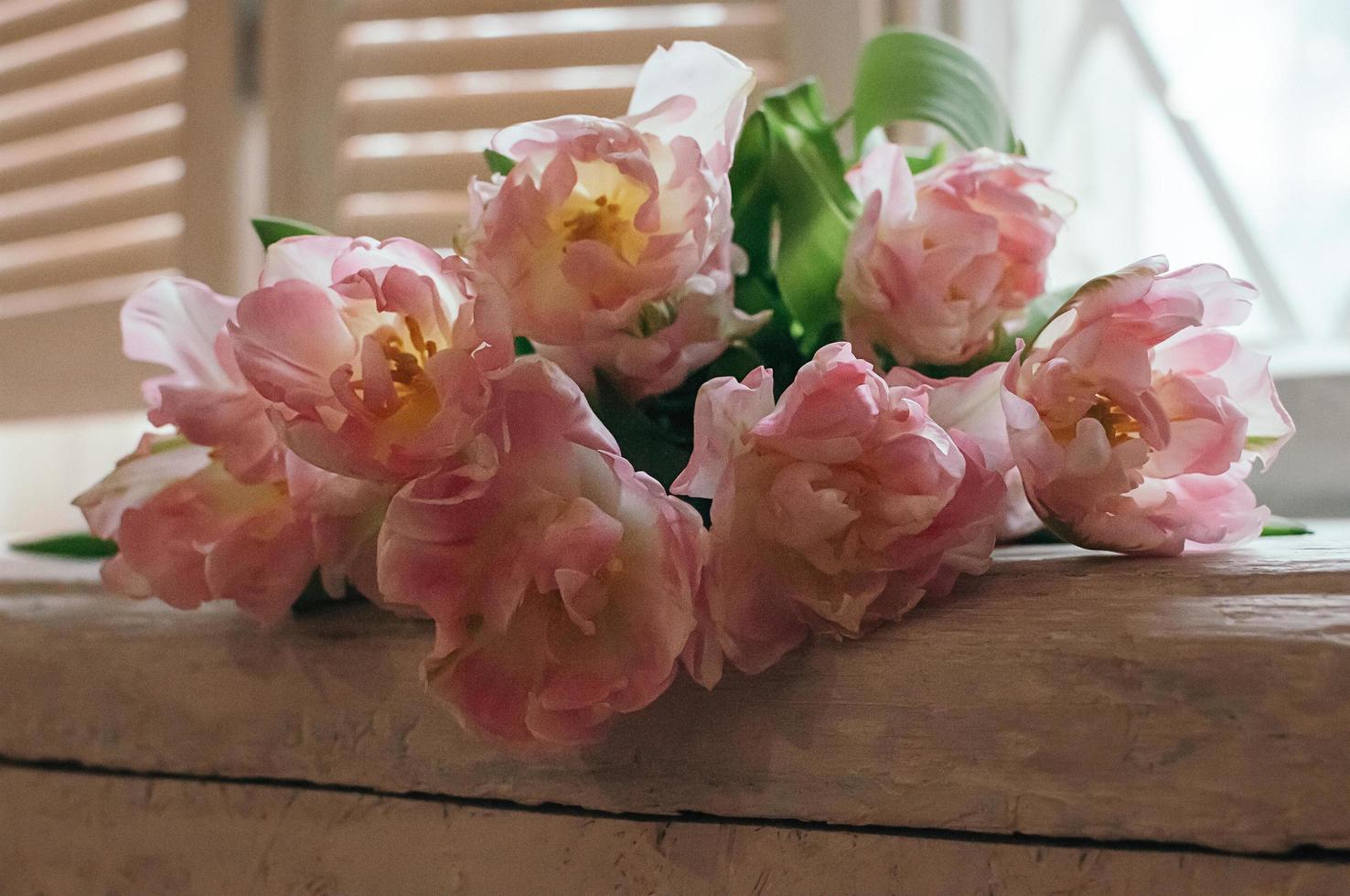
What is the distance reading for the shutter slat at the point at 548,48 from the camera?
2.76 feet

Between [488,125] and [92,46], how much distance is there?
48 cm

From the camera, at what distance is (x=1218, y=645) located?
0.35m

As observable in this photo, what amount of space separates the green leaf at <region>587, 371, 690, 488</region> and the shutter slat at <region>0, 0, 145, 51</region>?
2.89ft

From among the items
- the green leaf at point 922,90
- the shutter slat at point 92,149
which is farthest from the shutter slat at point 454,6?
the green leaf at point 922,90

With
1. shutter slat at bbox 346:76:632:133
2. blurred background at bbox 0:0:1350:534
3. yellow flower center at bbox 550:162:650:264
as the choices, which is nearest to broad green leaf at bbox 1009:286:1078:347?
yellow flower center at bbox 550:162:650:264

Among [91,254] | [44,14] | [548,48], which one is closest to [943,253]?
[548,48]

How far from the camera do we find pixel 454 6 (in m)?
0.93

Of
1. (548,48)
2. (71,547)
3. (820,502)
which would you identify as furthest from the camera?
(548,48)

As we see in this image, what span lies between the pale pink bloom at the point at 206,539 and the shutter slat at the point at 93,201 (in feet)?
2.07

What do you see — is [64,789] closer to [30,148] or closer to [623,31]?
[623,31]

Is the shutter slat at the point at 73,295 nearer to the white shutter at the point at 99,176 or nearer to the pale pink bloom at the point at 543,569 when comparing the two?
the white shutter at the point at 99,176

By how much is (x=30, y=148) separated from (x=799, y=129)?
97 centimetres

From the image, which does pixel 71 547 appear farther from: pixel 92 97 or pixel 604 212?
pixel 92 97

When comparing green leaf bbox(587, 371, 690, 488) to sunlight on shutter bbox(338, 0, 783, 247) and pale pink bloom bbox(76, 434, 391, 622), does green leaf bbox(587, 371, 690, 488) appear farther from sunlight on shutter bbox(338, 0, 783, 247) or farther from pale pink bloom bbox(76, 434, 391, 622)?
sunlight on shutter bbox(338, 0, 783, 247)
